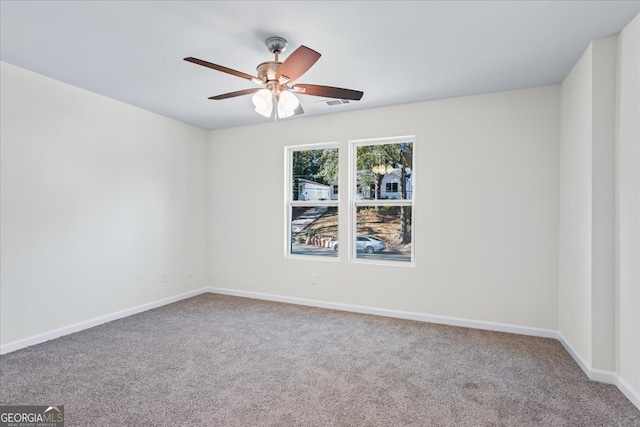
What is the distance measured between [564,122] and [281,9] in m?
2.70

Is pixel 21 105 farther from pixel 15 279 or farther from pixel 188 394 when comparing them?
pixel 188 394

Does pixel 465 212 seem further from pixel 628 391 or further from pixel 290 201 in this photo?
pixel 290 201

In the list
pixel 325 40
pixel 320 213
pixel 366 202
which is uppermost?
pixel 325 40

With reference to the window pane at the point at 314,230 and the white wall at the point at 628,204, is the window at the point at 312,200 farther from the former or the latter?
the white wall at the point at 628,204

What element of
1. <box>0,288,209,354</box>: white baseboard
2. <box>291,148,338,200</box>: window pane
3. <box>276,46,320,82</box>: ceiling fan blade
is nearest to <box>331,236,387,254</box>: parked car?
<box>291,148,338,200</box>: window pane

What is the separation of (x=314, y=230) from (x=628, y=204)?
310 cm

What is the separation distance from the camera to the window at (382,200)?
12.9 ft

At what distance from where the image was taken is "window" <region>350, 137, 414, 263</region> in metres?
3.93

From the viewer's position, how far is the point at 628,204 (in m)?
2.23

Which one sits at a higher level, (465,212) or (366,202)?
(366,202)

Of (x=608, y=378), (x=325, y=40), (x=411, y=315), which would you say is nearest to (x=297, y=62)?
(x=325, y=40)

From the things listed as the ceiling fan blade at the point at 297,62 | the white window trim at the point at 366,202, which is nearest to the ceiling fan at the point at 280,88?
the ceiling fan blade at the point at 297,62

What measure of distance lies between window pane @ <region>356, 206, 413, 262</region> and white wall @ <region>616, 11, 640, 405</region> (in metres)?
1.89

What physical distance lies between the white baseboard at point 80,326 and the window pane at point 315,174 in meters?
2.14
